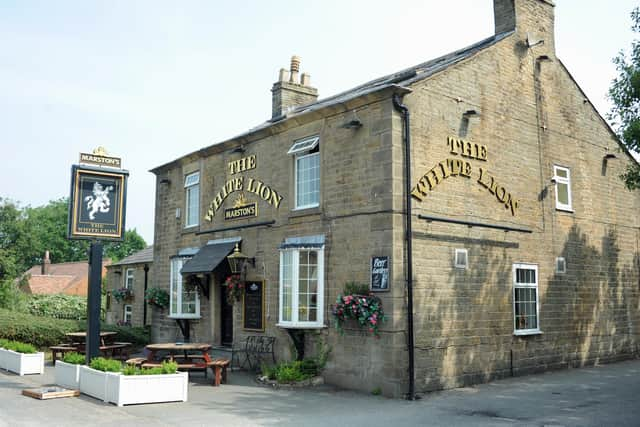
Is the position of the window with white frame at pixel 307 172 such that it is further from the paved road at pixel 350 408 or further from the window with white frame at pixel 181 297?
the window with white frame at pixel 181 297

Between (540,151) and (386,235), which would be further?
(540,151)

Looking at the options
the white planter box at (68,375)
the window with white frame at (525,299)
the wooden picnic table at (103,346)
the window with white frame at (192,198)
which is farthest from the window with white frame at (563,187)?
the wooden picnic table at (103,346)

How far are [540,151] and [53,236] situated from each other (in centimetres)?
6684

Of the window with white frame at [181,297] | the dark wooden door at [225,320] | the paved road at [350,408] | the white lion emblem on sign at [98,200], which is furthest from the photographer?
the window with white frame at [181,297]

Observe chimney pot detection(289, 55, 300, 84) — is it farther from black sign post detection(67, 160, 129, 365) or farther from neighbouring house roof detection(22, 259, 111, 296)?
neighbouring house roof detection(22, 259, 111, 296)

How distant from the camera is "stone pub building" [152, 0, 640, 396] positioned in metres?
12.4

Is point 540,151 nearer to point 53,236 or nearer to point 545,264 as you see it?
point 545,264

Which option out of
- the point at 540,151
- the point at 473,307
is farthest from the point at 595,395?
the point at 540,151

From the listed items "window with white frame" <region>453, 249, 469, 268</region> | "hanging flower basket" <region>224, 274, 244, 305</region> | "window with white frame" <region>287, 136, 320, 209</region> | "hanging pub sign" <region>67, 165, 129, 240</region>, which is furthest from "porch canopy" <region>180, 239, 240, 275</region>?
"window with white frame" <region>453, 249, 469, 268</region>

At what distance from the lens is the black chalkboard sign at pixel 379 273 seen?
472 inches

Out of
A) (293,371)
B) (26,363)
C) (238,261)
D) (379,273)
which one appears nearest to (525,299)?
(379,273)

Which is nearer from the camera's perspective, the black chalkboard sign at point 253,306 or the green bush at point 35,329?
the black chalkboard sign at point 253,306

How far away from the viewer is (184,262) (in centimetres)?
1791

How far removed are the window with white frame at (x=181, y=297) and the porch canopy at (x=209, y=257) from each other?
0.87m
